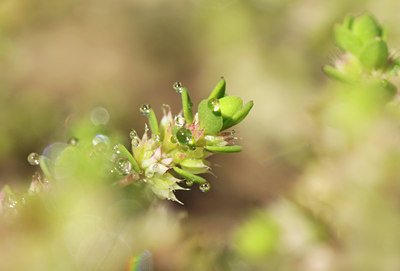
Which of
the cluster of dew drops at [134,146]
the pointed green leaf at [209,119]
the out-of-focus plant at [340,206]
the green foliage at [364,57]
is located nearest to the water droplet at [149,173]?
the cluster of dew drops at [134,146]

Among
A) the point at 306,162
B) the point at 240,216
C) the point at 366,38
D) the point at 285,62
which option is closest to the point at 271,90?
the point at 285,62

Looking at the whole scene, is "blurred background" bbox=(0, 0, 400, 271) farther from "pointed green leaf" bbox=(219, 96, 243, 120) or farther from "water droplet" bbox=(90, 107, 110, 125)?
"pointed green leaf" bbox=(219, 96, 243, 120)

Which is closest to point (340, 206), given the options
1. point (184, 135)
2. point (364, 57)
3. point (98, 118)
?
point (364, 57)

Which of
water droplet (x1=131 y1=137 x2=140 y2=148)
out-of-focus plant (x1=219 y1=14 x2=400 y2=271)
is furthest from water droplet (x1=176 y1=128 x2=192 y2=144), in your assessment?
out-of-focus plant (x1=219 y1=14 x2=400 y2=271)

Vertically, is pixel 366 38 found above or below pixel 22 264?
above

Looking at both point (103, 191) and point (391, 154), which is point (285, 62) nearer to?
point (391, 154)

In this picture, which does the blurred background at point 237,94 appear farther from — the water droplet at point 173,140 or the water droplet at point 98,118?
the water droplet at point 173,140
